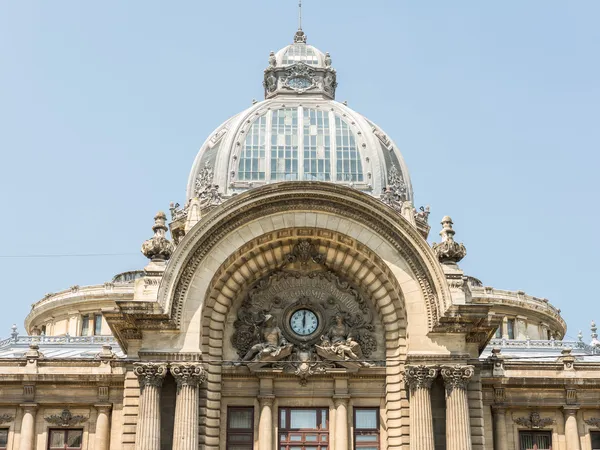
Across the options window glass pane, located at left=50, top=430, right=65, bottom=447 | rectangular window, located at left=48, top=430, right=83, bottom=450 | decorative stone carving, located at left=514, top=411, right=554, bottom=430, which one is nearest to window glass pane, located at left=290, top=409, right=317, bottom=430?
decorative stone carving, located at left=514, top=411, right=554, bottom=430

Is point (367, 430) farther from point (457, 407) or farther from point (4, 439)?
point (4, 439)

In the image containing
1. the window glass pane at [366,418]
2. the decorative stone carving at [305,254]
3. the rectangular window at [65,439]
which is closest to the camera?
the window glass pane at [366,418]

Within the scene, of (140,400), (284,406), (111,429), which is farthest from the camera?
(111,429)

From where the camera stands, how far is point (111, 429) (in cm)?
4512

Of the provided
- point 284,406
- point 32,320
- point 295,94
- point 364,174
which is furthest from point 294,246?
point 32,320

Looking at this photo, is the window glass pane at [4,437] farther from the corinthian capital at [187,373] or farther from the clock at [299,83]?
the clock at [299,83]

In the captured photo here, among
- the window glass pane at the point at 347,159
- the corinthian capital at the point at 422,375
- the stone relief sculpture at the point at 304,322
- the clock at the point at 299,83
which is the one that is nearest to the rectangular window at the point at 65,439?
the stone relief sculpture at the point at 304,322

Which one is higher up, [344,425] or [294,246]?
[294,246]

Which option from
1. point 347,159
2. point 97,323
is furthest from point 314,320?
point 97,323

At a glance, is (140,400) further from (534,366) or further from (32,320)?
(32,320)

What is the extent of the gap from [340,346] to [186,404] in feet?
20.7

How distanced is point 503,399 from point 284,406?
32.4 ft

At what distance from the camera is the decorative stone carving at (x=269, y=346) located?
41.4 meters

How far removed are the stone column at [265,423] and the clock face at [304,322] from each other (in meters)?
2.79
